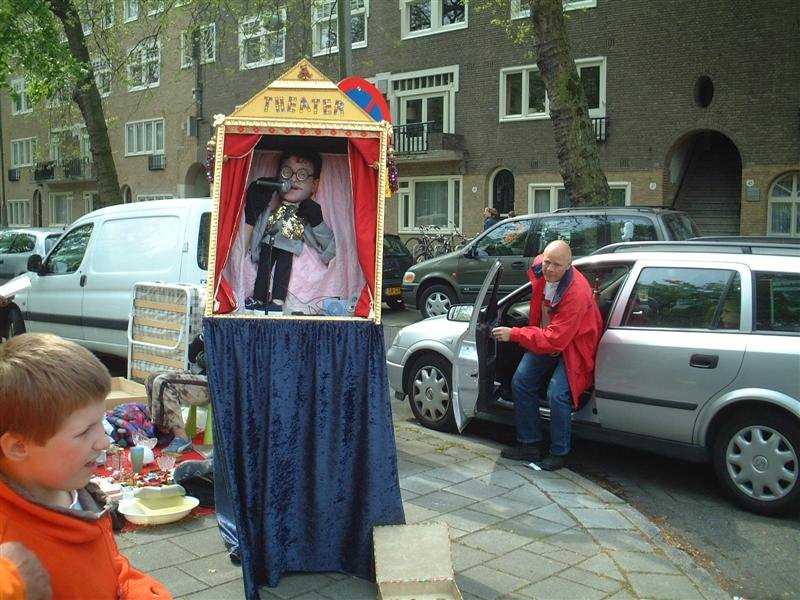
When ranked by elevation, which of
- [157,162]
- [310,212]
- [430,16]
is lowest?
[310,212]

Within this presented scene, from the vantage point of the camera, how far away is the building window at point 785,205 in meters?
20.4

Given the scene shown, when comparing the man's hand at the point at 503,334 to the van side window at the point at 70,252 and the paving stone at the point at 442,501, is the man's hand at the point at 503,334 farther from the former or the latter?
the van side window at the point at 70,252

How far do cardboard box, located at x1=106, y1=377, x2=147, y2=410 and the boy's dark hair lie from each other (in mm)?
2905

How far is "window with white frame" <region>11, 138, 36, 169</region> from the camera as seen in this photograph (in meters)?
48.7

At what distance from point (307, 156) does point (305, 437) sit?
161cm

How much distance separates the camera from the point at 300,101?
425 centimetres

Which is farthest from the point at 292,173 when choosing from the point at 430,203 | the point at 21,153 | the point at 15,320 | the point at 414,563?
the point at 21,153

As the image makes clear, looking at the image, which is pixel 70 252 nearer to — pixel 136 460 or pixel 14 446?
pixel 136 460

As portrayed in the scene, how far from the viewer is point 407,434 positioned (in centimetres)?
724

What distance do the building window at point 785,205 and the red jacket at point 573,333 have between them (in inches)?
654

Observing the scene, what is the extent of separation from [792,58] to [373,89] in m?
16.9

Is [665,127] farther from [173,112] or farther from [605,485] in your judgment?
[173,112]

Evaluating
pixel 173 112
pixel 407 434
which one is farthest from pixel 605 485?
pixel 173 112

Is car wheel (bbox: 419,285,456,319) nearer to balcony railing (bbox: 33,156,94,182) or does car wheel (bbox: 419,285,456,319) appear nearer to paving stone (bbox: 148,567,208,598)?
paving stone (bbox: 148,567,208,598)
